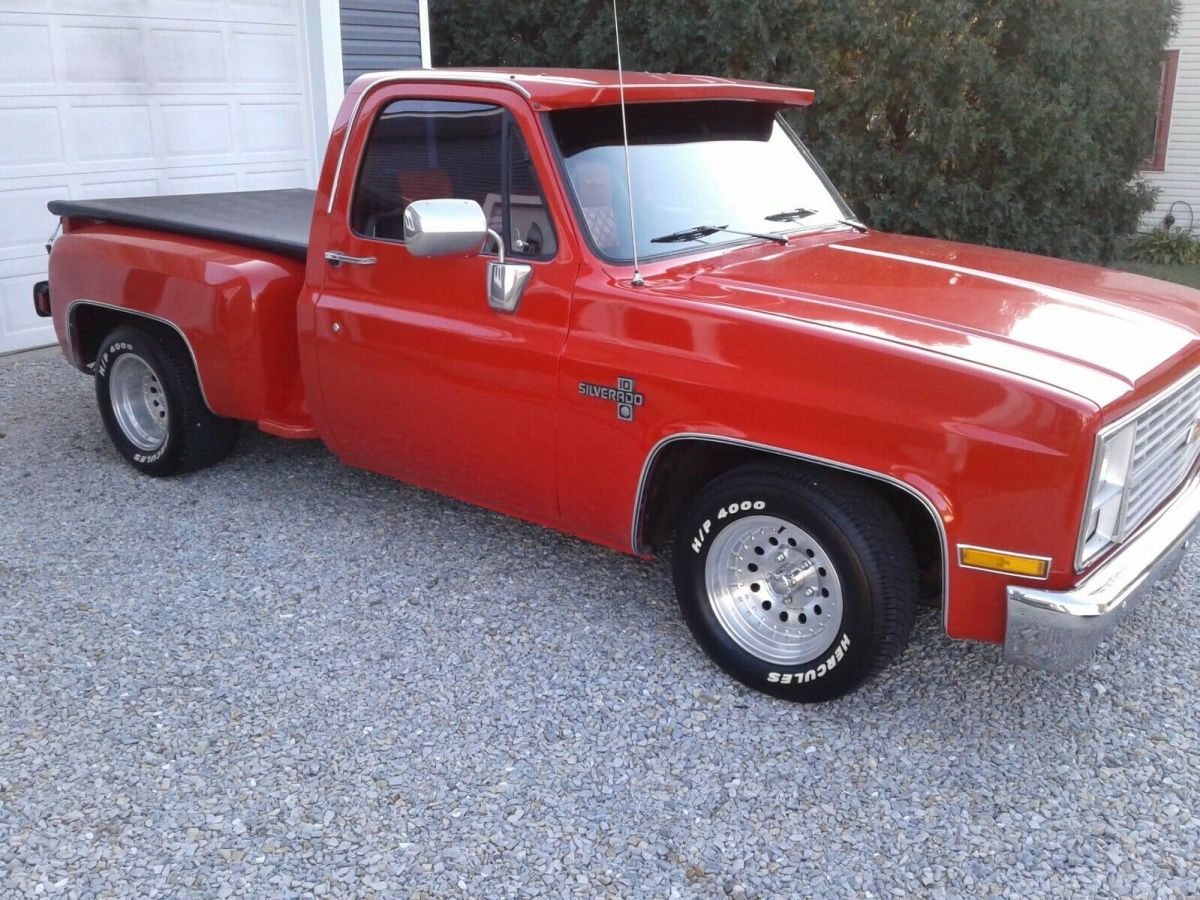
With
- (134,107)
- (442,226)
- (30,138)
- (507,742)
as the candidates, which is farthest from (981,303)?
(134,107)

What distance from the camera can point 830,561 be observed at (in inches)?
135

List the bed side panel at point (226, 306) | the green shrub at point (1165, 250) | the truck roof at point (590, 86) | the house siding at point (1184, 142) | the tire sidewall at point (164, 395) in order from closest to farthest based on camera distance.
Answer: the truck roof at point (590, 86) → the bed side panel at point (226, 306) → the tire sidewall at point (164, 395) → the green shrub at point (1165, 250) → the house siding at point (1184, 142)

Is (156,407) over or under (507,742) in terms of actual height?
over

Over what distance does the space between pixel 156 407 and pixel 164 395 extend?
0.32 metres

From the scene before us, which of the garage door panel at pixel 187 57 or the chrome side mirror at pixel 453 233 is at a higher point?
the garage door panel at pixel 187 57

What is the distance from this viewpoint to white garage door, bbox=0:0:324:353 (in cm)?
774

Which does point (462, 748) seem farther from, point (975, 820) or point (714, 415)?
point (975, 820)

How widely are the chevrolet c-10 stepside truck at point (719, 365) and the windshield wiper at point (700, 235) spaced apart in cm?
2

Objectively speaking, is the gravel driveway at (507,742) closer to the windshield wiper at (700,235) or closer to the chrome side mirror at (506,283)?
the chrome side mirror at (506,283)

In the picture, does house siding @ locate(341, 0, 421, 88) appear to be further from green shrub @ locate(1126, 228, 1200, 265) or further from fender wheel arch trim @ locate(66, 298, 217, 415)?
green shrub @ locate(1126, 228, 1200, 265)

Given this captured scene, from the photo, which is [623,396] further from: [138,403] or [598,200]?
[138,403]

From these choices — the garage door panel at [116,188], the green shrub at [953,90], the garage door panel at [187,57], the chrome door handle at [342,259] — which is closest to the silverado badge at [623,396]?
the chrome door handle at [342,259]

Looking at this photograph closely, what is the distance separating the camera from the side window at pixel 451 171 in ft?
13.0

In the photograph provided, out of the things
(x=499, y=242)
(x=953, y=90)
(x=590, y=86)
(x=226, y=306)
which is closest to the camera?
(x=590, y=86)
